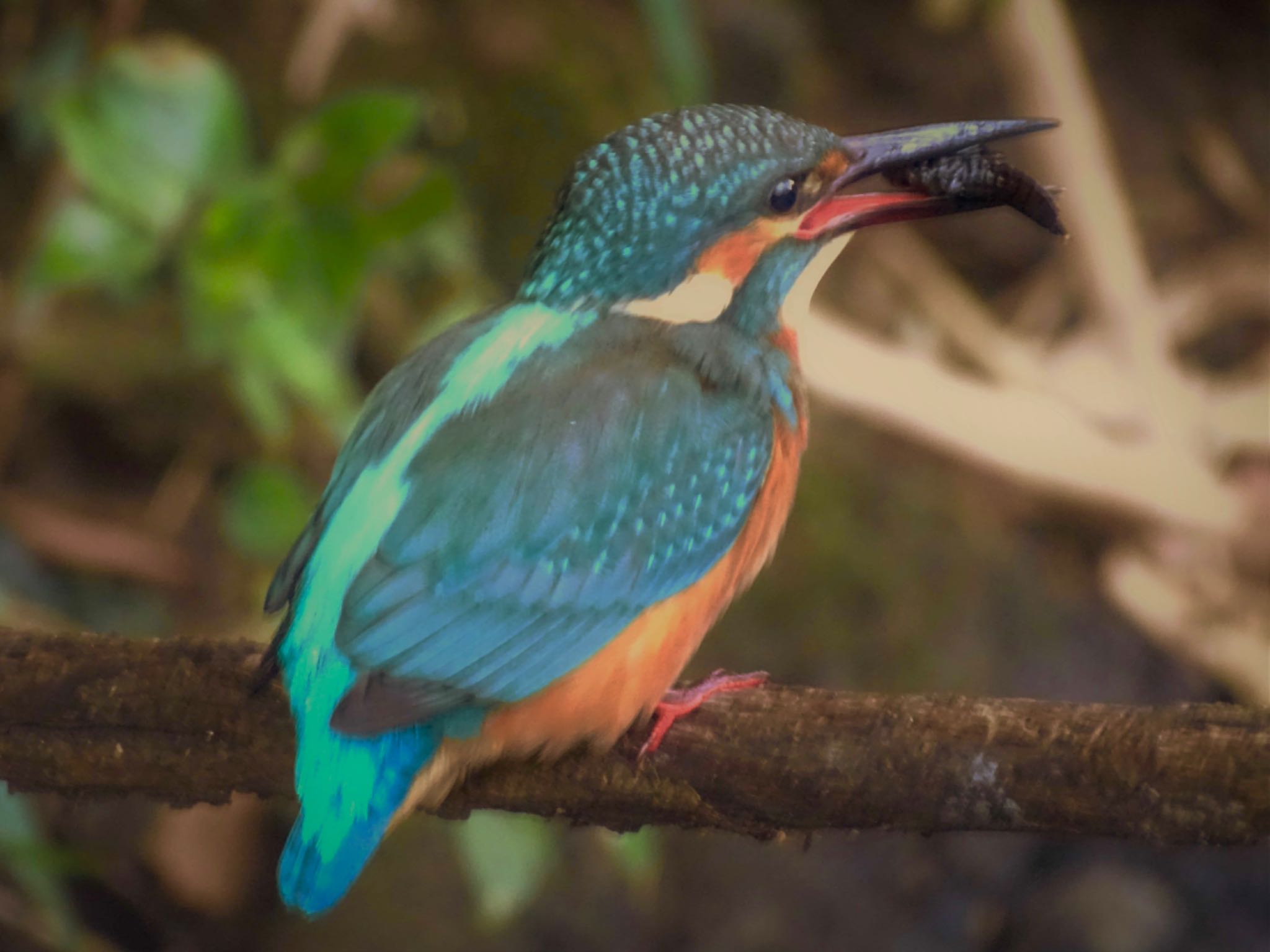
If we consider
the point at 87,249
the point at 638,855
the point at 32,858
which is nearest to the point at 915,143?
the point at 638,855

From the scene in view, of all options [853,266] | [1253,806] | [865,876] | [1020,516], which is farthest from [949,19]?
[1253,806]

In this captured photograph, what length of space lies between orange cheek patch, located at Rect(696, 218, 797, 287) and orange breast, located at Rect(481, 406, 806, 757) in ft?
0.64

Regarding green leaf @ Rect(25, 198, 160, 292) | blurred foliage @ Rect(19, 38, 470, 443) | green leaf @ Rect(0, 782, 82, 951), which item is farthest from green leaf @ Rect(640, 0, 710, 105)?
green leaf @ Rect(0, 782, 82, 951)

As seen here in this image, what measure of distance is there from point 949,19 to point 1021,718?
2.94 m

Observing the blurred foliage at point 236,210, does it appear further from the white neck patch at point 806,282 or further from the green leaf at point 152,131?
the white neck patch at point 806,282

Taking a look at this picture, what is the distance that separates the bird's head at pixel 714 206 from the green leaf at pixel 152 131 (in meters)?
0.79

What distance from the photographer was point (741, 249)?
4.41ft

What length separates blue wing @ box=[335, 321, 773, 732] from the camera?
1141mm

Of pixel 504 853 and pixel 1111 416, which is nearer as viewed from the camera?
pixel 504 853

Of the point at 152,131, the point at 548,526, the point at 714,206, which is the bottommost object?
the point at 548,526

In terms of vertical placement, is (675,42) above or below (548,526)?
above

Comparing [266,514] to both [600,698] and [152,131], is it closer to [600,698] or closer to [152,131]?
[152,131]

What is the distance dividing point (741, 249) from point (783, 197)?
0.07 m

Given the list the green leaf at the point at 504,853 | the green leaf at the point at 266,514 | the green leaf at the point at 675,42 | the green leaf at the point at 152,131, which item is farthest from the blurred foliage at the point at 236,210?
the green leaf at the point at 504,853
